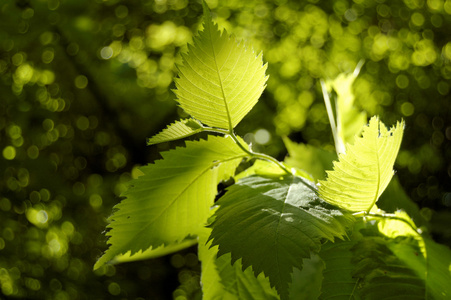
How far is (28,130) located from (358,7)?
1671 mm

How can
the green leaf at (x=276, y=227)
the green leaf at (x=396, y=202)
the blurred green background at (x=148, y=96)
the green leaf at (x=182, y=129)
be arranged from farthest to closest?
the blurred green background at (x=148, y=96) → the green leaf at (x=396, y=202) → the green leaf at (x=182, y=129) → the green leaf at (x=276, y=227)

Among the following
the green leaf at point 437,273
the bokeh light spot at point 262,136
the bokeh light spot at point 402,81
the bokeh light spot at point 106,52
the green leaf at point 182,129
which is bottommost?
the bokeh light spot at point 262,136

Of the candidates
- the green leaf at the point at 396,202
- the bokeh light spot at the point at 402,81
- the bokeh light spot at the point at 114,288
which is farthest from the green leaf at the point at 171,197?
the bokeh light spot at the point at 402,81

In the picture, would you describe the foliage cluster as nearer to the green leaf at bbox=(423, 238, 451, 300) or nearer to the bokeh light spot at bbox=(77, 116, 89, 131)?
the green leaf at bbox=(423, 238, 451, 300)

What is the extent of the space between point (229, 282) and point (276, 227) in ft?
0.37

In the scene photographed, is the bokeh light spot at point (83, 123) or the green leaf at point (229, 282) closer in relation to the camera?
the green leaf at point (229, 282)

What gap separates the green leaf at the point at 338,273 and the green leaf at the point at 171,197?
13 centimetres

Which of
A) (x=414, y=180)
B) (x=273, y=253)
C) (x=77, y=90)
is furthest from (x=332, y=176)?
(x=77, y=90)

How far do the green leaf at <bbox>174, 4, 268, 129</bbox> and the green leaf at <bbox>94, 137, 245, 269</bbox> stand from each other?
36 millimetres

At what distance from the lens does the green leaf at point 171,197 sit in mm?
386

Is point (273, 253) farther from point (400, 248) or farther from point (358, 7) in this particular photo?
point (358, 7)

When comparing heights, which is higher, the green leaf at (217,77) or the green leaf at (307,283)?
the green leaf at (217,77)

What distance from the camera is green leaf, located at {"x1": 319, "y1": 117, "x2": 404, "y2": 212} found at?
0.34 metres

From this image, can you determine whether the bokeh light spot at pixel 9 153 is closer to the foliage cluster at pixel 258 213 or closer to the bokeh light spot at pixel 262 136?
the bokeh light spot at pixel 262 136
